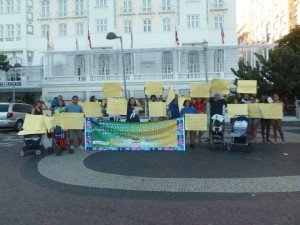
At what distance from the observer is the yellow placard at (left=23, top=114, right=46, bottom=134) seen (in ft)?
43.9

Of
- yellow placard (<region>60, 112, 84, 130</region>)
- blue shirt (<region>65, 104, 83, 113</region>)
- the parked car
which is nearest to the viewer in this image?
yellow placard (<region>60, 112, 84, 130</region>)

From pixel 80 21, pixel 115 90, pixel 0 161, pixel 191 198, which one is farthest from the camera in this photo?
pixel 80 21

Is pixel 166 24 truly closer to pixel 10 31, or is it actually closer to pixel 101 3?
pixel 101 3

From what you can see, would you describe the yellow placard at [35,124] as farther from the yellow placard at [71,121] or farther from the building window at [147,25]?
the building window at [147,25]

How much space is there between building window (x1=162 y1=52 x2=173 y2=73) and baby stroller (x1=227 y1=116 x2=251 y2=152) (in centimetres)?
3497

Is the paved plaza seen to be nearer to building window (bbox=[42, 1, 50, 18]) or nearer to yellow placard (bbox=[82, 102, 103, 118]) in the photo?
yellow placard (bbox=[82, 102, 103, 118])

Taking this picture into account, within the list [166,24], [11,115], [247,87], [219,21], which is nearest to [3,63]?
[166,24]

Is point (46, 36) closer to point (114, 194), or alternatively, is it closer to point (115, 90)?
point (115, 90)

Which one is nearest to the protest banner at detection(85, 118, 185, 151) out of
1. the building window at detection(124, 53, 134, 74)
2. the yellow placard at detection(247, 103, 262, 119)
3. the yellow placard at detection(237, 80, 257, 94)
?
the yellow placard at detection(247, 103, 262, 119)

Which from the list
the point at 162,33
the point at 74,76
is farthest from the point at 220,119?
the point at 162,33

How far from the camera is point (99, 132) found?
46.4 feet

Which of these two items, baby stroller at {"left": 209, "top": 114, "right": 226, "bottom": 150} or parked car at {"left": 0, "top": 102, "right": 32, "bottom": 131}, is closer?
baby stroller at {"left": 209, "top": 114, "right": 226, "bottom": 150}

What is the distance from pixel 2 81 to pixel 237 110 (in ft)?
152

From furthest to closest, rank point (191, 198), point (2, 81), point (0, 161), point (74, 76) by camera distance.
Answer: point (2, 81), point (74, 76), point (0, 161), point (191, 198)
